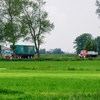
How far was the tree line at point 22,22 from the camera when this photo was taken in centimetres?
8588

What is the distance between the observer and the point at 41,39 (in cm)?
9169

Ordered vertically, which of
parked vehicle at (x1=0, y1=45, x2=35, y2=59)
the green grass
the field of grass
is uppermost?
parked vehicle at (x1=0, y1=45, x2=35, y2=59)

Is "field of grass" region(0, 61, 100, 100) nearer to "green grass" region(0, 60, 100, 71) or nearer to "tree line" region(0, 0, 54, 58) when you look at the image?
"green grass" region(0, 60, 100, 71)

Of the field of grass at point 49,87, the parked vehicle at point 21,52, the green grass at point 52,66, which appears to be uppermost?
the parked vehicle at point 21,52

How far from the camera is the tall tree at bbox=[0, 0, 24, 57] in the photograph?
85438 mm

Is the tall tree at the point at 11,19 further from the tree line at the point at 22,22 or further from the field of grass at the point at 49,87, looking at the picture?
the field of grass at the point at 49,87

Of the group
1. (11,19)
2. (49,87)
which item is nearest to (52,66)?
(49,87)

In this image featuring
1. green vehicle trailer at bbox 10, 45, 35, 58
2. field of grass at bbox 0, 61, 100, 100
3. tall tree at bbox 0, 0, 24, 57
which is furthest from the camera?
green vehicle trailer at bbox 10, 45, 35, 58

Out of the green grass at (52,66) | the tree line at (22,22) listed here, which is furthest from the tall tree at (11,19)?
the green grass at (52,66)

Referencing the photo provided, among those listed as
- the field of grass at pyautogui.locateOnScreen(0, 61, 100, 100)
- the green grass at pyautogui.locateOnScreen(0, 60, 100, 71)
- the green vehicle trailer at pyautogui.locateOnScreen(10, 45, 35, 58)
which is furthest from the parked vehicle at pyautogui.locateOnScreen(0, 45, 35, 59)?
the field of grass at pyautogui.locateOnScreen(0, 61, 100, 100)

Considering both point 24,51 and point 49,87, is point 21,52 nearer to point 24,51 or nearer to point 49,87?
point 24,51

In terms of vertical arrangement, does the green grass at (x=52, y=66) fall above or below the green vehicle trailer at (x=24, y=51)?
below

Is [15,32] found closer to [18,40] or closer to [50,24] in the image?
[18,40]

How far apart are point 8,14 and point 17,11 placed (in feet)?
7.88
